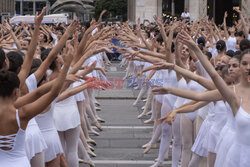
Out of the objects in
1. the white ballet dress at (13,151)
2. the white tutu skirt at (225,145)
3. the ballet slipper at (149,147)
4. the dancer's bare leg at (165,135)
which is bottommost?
the ballet slipper at (149,147)

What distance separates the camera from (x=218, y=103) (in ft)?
19.6

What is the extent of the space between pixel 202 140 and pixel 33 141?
2424 mm

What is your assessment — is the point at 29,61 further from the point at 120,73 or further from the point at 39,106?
the point at 120,73

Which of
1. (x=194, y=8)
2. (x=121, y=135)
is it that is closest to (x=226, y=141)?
(x=121, y=135)

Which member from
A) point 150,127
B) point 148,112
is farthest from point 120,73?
point 150,127

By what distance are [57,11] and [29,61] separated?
52.6 metres

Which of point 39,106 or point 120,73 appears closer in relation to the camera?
point 39,106

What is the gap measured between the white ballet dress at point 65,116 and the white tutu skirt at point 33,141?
1.46 m

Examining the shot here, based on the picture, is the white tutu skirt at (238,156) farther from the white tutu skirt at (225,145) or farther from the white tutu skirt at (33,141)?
the white tutu skirt at (33,141)

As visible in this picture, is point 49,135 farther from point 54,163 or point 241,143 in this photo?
point 241,143

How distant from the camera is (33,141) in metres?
5.07

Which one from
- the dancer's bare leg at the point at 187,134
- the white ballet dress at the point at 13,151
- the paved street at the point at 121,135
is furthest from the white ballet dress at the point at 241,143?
the paved street at the point at 121,135

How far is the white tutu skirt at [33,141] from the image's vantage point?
5023 mm

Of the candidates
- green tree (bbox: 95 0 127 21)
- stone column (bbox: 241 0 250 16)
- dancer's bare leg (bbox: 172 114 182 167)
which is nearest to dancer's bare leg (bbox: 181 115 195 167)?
dancer's bare leg (bbox: 172 114 182 167)
